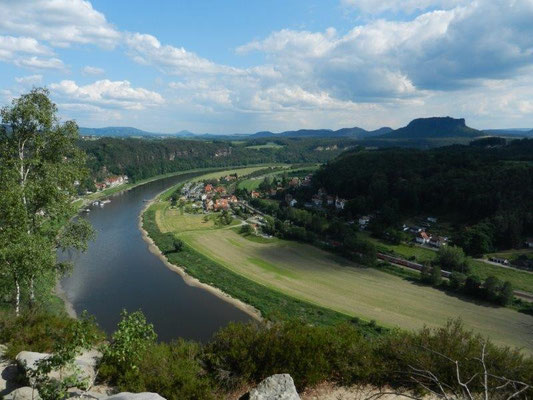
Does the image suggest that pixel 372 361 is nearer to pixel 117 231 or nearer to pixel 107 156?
pixel 117 231

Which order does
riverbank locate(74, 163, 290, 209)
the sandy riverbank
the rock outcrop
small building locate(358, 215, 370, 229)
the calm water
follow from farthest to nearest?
1. riverbank locate(74, 163, 290, 209)
2. small building locate(358, 215, 370, 229)
3. the sandy riverbank
4. the calm water
5. the rock outcrop

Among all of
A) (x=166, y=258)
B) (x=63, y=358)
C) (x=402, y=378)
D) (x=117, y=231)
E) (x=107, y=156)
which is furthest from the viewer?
(x=107, y=156)

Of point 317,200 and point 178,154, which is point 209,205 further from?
point 178,154

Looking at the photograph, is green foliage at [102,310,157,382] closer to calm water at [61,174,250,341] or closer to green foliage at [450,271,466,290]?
calm water at [61,174,250,341]

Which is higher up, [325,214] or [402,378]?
[402,378]

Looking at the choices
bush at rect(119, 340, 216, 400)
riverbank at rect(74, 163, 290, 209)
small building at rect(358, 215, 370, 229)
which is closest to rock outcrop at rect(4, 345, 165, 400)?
bush at rect(119, 340, 216, 400)

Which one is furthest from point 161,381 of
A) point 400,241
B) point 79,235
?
point 400,241
